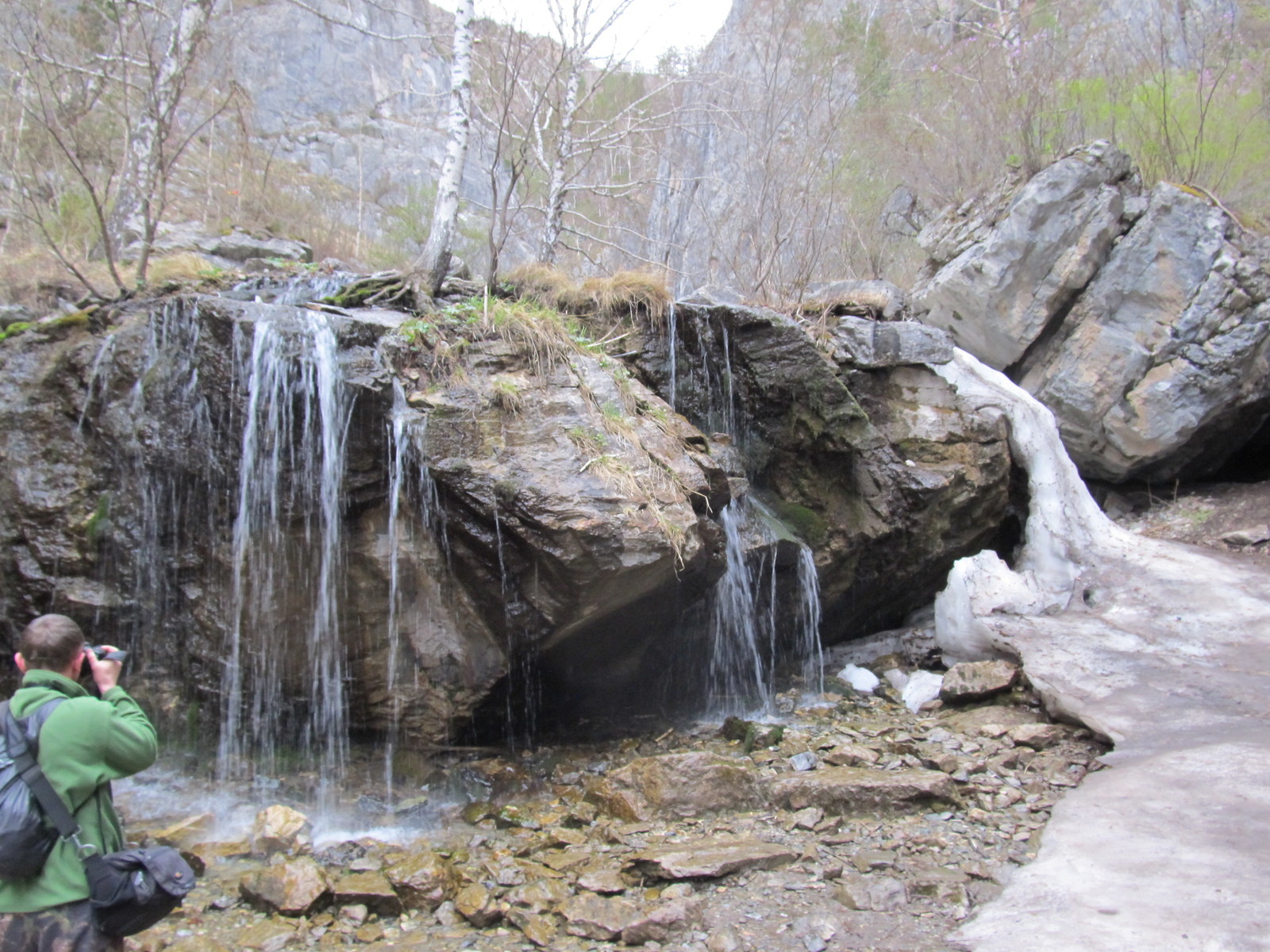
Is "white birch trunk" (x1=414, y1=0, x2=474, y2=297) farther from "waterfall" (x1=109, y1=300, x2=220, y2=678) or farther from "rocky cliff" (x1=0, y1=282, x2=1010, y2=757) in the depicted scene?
"waterfall" (x1=109, y1=300, x2=220, y2=678)

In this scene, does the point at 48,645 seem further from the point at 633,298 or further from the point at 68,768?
the point at 633,298

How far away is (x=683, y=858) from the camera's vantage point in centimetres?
358

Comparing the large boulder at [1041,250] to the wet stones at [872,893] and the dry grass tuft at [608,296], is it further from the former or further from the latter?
the wet stones at [872,893]

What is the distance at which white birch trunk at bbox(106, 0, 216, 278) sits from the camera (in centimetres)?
697

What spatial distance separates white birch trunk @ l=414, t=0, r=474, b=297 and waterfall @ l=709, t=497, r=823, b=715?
11.1ft

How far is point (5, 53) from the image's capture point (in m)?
10.8

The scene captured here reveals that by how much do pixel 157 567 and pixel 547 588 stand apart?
261 cm

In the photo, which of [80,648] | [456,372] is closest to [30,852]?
[80,648]

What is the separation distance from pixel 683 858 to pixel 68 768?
247cm

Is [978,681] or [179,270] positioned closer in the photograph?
[978,681]

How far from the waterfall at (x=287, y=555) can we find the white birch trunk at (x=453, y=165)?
204 centimetres

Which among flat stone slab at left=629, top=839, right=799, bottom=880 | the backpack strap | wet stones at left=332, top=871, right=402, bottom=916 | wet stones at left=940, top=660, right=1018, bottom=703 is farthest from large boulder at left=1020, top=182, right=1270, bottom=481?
the backpack strap

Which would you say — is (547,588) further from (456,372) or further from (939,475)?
(939,475)

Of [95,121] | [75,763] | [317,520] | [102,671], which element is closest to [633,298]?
[317,520]
